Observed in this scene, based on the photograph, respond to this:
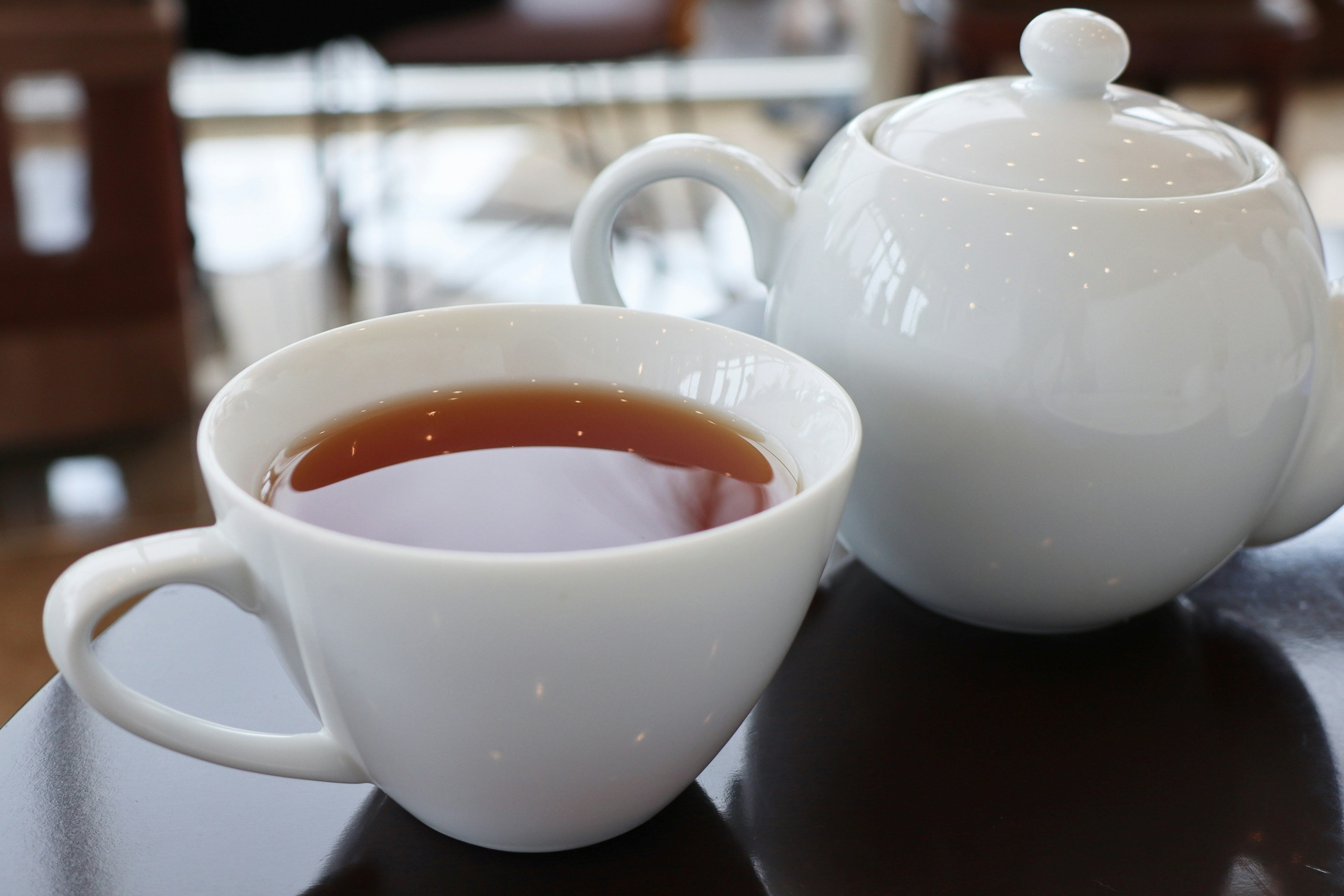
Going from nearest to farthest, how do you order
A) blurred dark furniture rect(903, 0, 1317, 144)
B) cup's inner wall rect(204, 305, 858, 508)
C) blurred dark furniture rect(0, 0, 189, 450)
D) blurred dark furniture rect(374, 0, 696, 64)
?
cup's inner wall rect(204, 305, 858, 508) → blurred dark furniture rect(0, 0, 189, 450) → blurred dark furniture rect(374, 0, 696, 64) → blurred dark furniture rect(903, 0, 1317, 144)

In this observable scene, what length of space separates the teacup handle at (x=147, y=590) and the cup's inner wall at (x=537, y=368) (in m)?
0.05

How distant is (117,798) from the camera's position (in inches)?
15.4

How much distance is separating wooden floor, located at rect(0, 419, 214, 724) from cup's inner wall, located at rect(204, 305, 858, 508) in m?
1.10

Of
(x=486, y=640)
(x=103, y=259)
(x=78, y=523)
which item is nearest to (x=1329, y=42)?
(x=103, y=259)

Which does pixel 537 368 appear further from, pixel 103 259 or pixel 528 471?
pixel 103 259

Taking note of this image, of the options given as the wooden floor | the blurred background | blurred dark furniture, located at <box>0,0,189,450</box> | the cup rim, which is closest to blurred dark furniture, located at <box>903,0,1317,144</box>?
the blurred background

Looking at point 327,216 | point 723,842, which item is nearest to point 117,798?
point 723,842

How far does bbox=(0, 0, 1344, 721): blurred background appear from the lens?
1455 millimetres

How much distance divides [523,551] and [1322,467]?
12.1 inches

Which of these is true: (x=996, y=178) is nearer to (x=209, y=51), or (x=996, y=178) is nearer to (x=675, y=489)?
(x=675, y=489)

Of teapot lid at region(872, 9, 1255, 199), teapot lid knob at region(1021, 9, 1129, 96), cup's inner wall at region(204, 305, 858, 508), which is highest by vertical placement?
teapot lid knob at region(1021, 9, 1129, 96)

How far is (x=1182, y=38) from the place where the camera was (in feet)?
6.39

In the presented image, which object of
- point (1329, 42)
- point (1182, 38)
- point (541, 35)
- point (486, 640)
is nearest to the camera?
point (486, 640)

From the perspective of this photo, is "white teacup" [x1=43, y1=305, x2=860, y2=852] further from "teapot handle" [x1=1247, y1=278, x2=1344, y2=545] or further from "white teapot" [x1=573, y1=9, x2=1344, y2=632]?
"teapot handle" [x1=1247, y1=278, x2=1344, y2=545]
